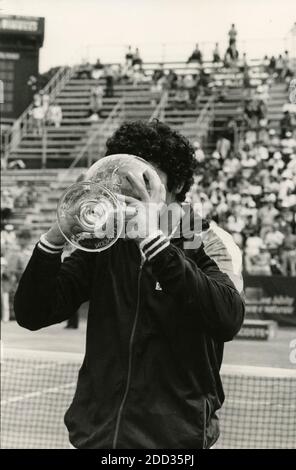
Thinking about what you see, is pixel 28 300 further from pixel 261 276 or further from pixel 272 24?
pixel 261 276

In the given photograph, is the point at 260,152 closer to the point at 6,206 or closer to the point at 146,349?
the point at 6,206

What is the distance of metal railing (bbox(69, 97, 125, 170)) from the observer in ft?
61.5

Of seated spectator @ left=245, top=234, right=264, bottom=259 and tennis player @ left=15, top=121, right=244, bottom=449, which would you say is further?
seated spectator @ left=245, top=234, right=264, bottom=259

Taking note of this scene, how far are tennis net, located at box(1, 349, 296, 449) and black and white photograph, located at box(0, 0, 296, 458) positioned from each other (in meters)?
0.03

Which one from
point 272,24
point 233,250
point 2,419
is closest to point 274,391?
point 2,419

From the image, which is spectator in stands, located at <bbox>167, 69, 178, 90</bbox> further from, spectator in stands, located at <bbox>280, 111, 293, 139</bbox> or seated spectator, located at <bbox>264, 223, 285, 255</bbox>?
seated spectator, located at <bbox>264, 223, 285, 255</bbox>

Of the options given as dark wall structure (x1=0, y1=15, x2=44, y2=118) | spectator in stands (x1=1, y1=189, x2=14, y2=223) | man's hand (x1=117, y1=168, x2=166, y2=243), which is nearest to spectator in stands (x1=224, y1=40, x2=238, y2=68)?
dark wall structure (x1=0, y1=15, x2=44, y2=118)

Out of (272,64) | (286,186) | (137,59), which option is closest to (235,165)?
(286,186)

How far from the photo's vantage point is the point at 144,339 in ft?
7.45

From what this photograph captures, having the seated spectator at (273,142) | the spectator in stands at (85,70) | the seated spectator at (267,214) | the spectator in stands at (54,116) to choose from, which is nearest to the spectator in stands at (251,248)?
the seated spectator at (267,214)

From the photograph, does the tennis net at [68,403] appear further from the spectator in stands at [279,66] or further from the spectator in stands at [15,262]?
the spectator in stands at [279,66]

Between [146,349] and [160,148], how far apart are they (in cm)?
61

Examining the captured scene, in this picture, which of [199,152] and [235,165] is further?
[199,152]
